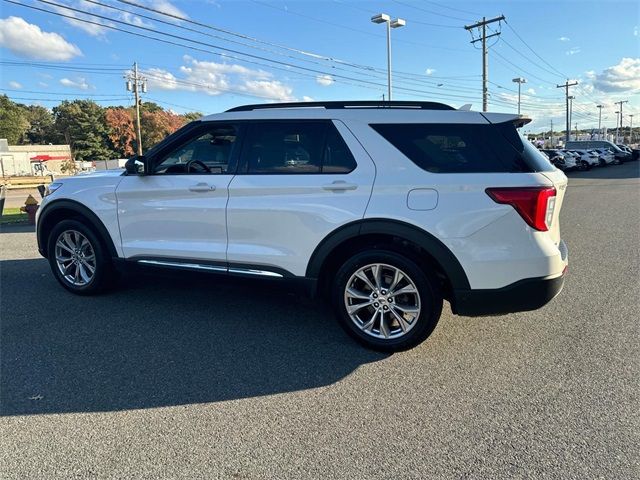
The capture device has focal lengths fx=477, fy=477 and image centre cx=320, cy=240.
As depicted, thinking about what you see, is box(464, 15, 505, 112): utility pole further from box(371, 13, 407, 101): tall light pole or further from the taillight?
the taillight

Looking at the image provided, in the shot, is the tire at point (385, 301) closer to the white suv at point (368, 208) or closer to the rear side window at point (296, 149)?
the white suv at point (368, 208)

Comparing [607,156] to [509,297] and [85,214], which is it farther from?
[85,214]

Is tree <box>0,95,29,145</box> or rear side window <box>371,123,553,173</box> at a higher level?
tree <box>0,95,29,145</box>

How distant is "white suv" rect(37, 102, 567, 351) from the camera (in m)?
3.43

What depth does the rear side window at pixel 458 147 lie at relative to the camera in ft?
11.4

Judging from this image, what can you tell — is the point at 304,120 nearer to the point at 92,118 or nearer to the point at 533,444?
the point at 533,444

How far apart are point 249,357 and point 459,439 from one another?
1.71m

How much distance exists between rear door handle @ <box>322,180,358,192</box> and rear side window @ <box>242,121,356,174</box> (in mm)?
112

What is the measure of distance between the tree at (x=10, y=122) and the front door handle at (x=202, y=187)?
102m

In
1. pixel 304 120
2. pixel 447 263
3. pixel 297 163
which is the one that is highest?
pixel 304 120

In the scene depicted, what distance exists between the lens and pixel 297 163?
Result: 398 cm

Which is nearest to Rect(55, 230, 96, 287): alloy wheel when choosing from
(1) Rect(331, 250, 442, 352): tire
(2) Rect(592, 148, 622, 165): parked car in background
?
(1) Rect(331, 250, 442, 352): tire

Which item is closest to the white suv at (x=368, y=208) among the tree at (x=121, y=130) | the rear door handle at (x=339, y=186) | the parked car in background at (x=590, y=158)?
the rear door handle at (x=339, y=186)

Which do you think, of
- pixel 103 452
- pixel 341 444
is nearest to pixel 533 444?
pixel 341 444
